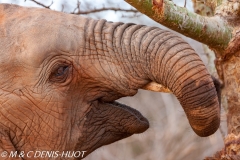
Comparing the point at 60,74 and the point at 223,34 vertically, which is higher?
the point at 223,34

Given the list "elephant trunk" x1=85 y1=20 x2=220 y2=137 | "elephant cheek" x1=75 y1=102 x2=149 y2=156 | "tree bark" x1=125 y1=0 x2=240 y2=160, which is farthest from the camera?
"elephant cheek" x1=75 y1=102 x2=149 y2=156

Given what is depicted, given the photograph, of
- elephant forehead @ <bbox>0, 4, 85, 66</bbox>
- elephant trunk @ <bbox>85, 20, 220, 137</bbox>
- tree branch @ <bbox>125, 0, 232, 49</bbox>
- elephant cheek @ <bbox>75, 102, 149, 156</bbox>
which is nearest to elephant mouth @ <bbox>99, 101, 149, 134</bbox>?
elephant cheek @ <bbox>75, 102, 149, 156</bbox>

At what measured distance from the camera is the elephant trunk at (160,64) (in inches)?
162

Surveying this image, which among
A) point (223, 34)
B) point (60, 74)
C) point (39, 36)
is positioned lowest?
point (60, 74)

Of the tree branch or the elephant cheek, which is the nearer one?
the tree branch

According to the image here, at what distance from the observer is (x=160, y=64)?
4.26 metres

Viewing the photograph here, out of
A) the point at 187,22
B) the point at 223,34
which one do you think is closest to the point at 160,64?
the point at 187,22

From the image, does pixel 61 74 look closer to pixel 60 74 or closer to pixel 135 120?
pixel 60 74

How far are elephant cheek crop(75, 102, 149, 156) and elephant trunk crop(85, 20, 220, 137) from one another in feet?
0.95

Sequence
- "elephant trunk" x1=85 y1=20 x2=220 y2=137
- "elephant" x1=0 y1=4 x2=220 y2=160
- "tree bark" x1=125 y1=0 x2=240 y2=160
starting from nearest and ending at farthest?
1. "elephant trunk" x1=85 y1=20 x2=220 y2=137
2. "tree bark" x1=125 y1=0 x2=240 y2=160
3. "elephant" x1=0 y1=4 x2=220 y2=160

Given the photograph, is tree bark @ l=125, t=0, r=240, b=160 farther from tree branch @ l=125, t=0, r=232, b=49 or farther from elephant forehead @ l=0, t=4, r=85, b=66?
elephant forehead @ l=0, t=4, r=85, b=66

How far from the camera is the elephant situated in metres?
4.47

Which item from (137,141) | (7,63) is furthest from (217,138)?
(7,63)

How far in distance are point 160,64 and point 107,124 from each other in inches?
30.5
